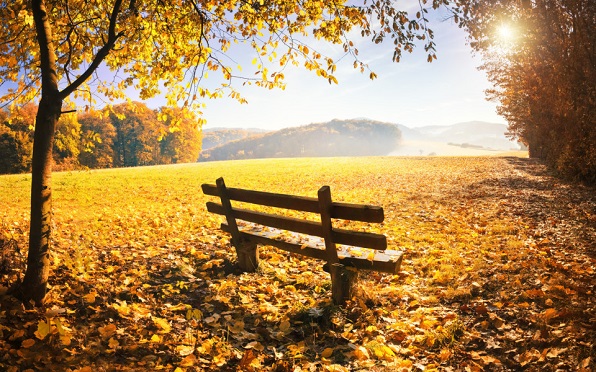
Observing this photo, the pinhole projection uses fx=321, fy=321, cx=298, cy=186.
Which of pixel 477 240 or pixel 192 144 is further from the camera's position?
pixel 192 144

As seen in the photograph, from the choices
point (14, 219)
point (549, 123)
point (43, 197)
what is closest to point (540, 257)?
point (43, 197)

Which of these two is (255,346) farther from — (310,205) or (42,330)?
(42,330)

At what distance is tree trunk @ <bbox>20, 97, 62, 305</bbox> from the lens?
3.83 meters

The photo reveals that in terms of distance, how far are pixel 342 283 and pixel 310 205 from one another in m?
1.20

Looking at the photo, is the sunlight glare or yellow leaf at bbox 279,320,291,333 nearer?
yellow leaf at bbox 279,320,291,333

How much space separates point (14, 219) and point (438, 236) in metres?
11.1

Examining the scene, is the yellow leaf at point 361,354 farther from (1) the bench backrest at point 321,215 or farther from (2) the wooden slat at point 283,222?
(2) the wooden slat at point 283,222

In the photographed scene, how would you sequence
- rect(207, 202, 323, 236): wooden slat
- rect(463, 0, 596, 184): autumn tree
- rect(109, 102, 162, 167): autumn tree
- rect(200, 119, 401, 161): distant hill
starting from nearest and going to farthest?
1. rect(207, 202, 323, 236): wooden slat
2. rect(463, 0, 596, 184): autumn tree
3. rect(109, 102, 162, 167): autumn tree
4. rect(200, 119, 401, 161): distant hill

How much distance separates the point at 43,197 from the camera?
152 inches

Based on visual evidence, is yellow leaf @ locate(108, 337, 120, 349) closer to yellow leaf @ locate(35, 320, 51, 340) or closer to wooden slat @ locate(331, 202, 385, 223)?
yellow leaf @ locate(35, 320, 51, 340)

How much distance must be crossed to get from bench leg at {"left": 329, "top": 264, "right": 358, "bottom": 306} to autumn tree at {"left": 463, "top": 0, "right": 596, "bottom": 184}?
925 centimetres

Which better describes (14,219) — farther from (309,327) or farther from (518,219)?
(518,219)

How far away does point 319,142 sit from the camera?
173 m

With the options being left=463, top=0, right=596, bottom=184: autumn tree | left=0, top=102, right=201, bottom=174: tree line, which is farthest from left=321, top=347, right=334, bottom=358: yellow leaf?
left=0, top=102, right=201, bottom=174: tree line
